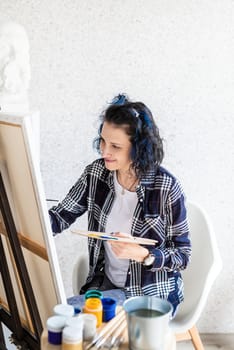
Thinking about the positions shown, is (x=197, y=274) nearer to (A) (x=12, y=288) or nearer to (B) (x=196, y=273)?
(B) (x=196, y=273)

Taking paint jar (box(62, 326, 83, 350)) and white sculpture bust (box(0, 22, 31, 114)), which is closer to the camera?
paint jar (box(62, 326, 83, 350))

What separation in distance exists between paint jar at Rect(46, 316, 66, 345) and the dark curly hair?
623 millimetres

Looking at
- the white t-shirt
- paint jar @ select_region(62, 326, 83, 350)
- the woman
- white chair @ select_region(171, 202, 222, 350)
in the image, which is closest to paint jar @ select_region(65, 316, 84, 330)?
paint jar @ select_region(62, 326, 83, 350)

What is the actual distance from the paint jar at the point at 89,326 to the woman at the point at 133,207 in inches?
14.0

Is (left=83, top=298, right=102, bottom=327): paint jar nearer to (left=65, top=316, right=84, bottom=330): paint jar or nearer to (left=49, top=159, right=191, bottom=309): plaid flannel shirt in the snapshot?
(left=65, top=316, right=84, bottom=330): paint jar

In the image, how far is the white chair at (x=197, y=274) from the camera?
171 cm

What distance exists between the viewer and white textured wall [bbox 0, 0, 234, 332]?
1935 millimetres

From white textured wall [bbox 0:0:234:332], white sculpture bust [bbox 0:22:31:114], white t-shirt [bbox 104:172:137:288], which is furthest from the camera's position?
white textured wall [bbox 0:0:234:332]

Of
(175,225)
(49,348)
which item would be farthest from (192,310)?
(49,348)

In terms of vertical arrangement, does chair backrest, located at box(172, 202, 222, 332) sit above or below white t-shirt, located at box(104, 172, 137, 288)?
below

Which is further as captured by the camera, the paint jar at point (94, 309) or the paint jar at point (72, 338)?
the paint jar at point (94, 309)

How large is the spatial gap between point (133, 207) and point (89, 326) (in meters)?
0.57

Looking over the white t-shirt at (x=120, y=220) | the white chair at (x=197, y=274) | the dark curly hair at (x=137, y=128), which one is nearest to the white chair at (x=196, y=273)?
the white chair at (x=197, y=274)

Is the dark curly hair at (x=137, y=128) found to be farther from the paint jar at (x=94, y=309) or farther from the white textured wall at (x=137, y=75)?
Result: the paint jar at (x=94, y=309)
